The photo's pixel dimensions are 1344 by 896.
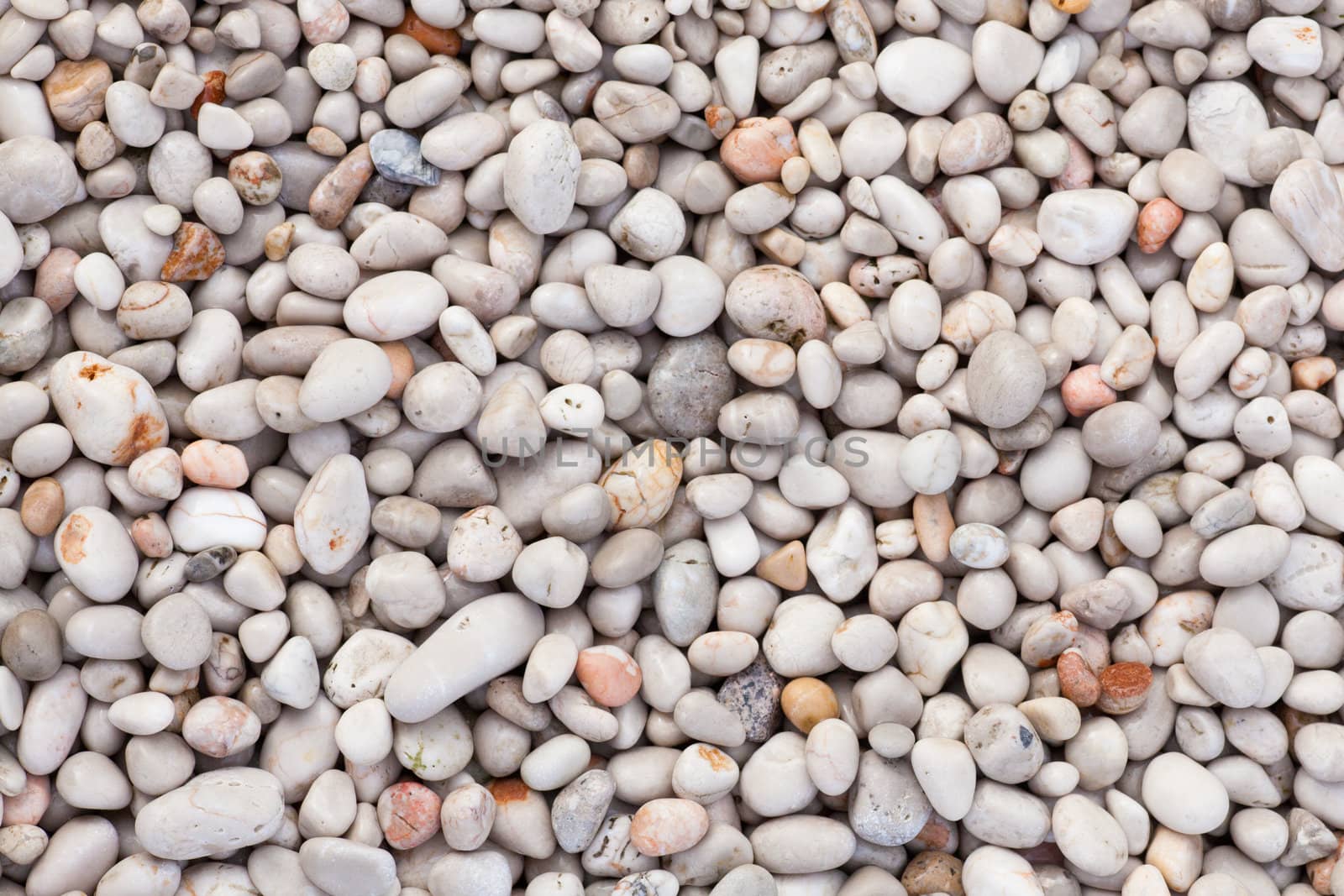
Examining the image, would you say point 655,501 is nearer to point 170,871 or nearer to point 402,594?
point 402,594

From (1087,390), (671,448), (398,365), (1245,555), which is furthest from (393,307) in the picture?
(1245,555)

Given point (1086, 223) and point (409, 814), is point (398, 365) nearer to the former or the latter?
point (409, 814)

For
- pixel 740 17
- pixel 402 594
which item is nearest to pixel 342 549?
pixel 402 594

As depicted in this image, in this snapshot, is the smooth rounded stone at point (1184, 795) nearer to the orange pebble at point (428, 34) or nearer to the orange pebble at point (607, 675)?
the orange pebble at point (607, 675)

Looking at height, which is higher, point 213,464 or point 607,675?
point 213,464

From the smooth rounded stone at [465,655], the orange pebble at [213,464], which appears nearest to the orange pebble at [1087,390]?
the smooth rounded stone at [465,655]

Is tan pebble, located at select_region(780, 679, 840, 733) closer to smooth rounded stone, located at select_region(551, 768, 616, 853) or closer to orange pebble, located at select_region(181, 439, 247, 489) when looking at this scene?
smooth rounded stone, located at select_region(551, 768, 616, 853)
